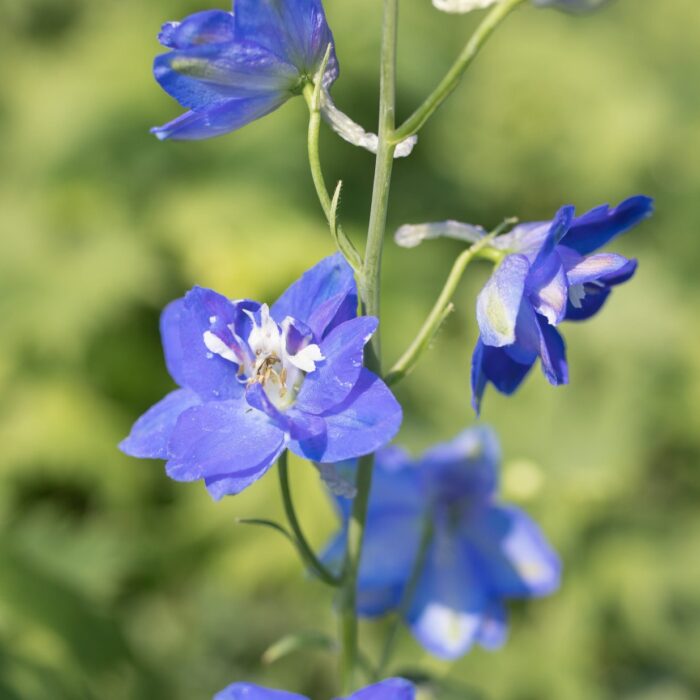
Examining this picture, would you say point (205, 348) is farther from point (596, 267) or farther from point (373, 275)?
point (596, 267)

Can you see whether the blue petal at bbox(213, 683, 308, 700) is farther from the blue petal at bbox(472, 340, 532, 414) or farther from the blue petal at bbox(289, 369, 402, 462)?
the blue petal at bbox(472, 340, 532, 414)

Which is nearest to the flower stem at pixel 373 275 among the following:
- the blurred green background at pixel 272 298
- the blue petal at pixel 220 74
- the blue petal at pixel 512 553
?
the blue petal at pixel 220 74

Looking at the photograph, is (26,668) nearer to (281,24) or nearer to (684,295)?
(281,24)

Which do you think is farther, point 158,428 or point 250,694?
point 158,428

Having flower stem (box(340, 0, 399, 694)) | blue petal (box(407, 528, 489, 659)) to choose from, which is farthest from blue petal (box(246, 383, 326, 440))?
blue petal (box(407, 528, 489, 659))

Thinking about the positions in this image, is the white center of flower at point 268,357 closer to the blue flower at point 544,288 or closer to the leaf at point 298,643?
the blue flower at point 544,288

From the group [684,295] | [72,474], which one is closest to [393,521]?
[72,474]

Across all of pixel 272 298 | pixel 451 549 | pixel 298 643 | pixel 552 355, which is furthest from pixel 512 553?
pixel 272 298
